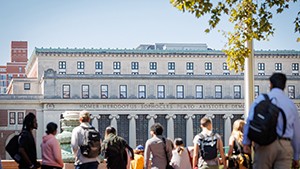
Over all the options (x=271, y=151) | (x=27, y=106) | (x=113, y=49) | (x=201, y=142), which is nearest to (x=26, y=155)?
(x=201, y=142)

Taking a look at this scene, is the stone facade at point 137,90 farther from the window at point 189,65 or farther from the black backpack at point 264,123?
the black backpack at point 264,123

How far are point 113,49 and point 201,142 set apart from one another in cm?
9673

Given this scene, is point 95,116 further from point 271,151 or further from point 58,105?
point 271,151

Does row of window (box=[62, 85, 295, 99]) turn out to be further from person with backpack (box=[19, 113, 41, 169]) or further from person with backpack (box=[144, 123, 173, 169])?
person with backpack (box=[19, 113, 41, 169])

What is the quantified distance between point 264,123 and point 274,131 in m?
0.20

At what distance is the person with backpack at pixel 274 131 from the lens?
9.73m

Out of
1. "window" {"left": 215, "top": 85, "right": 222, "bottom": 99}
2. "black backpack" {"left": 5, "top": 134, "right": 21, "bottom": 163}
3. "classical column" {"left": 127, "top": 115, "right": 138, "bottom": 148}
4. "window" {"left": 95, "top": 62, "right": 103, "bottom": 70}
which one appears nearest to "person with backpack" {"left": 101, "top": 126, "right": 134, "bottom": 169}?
"black backpack" {"left": 5, "top": 134, "right": 21, "bottom": 163}

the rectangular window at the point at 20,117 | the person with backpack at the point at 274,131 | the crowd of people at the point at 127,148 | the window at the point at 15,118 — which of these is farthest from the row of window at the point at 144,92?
the person with backpack at the point at 274,131

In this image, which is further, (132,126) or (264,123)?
(132,126)

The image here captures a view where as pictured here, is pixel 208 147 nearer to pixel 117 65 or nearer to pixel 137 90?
pixel 137 90

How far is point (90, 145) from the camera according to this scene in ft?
43.9

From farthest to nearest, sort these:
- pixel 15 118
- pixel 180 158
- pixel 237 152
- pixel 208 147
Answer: pixel 15 118
pixel 180 158
pixel 208 147
pixel 237 152

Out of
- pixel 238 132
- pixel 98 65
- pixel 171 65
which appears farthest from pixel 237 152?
pixel 171 65

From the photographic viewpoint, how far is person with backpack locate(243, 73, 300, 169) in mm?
9727
